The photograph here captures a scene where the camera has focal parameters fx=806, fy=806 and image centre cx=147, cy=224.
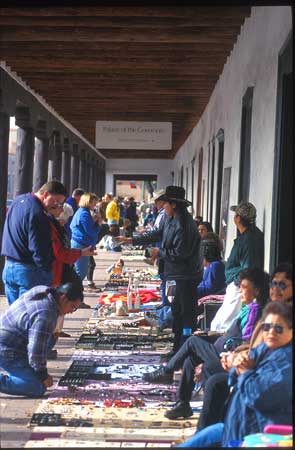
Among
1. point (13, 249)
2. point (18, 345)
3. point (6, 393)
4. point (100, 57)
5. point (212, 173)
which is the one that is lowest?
point (6, 393)

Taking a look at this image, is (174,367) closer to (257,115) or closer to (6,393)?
(6,393)

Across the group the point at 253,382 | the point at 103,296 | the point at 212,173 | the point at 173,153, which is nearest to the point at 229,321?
the point at 253,382

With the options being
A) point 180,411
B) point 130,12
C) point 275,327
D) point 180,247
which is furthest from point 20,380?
point 130,12

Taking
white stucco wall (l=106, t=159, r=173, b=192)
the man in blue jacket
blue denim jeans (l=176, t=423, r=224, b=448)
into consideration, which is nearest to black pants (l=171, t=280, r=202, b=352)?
the man in blue jacket

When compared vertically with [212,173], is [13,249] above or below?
below

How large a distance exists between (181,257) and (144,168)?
29.5 m

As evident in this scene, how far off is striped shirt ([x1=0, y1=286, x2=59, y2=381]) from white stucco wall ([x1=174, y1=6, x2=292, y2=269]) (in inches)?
83.8

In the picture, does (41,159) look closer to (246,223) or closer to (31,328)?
(246,223)

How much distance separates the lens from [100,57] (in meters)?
10.5

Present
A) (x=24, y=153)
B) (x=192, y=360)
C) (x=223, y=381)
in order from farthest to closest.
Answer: (x=24, y=153) < (x=192, y=360) < (x=223, y=381)

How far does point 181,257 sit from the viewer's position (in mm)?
6684

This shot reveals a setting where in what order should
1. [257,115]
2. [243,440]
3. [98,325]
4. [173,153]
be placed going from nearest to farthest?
1. [243,440]
2. [257,115]
3. [98,325]
4. [173,153]

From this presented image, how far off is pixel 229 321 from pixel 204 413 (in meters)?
1.77

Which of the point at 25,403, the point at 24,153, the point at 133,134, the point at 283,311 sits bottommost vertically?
the point at 25,403
